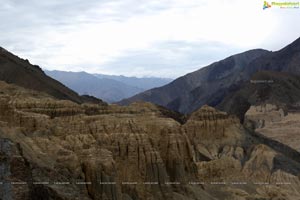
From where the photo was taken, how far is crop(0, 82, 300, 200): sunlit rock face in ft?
114

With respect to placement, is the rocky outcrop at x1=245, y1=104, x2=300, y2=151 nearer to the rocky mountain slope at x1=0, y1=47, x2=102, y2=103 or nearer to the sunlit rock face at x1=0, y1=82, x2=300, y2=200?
the rocky mountain slope at x1=0, y1=47, x2=102, y2=103

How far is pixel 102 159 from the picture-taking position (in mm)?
42312

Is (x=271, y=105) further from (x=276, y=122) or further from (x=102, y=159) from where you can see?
(x=102, y=159)

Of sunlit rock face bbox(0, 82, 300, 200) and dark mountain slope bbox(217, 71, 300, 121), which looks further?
dark mountain slope bbox(217, 71, 300, 121)

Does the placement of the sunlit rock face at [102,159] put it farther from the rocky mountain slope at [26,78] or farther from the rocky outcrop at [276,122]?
the rocky outcrop at [276,122]

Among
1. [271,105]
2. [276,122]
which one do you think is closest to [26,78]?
[276,122]

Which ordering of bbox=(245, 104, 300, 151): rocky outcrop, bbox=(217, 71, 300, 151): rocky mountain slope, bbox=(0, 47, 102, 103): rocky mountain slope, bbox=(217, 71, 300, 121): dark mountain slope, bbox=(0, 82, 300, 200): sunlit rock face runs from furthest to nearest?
bbox=(217, 71, 300, 121): dark mountain slope → bbox=(217, 71, 300, 151): rocky mountain slope → bbox=(245, 104, 300, 151): rocky outcrop → bbox=(0, 47, 102, 103): rocky mountain slope → bbox=(0, 82, 300, 200): sunlit rock face

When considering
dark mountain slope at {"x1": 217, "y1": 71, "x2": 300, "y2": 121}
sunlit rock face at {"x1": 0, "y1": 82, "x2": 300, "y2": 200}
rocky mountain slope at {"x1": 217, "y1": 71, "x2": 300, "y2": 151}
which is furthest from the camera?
dark mountain slope at {"x1": 217, "y1": 71, "x2": 300, "y2": 121}

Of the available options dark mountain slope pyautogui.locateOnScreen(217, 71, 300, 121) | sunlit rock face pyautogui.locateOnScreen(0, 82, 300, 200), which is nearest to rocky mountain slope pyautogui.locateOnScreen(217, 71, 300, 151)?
dark mountain slope pyautogui.locateOnScreen(217, 71, 300, 121)

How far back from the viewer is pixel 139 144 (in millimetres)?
50250

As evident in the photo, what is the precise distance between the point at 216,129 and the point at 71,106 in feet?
154

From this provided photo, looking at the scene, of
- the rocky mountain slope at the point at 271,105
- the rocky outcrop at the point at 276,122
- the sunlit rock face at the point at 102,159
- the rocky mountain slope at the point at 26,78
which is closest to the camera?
the sunlit rock face at the point at 102,159

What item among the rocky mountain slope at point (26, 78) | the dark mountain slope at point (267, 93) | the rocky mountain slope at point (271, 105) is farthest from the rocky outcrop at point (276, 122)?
the rocky mountain slope at point (26, 78)

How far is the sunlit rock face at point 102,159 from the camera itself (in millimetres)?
34812
